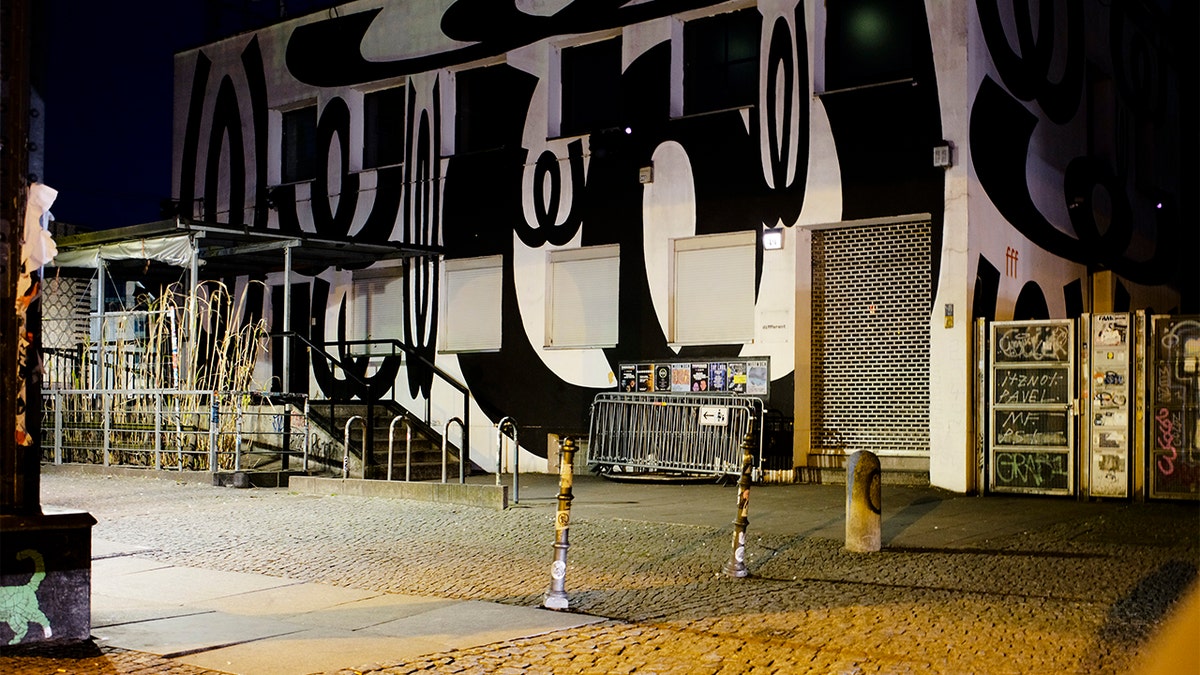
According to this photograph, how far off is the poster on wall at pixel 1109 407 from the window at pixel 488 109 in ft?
33.5

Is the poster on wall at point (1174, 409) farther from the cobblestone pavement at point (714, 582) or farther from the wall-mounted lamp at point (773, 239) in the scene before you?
the wall-mounted lamp at point (773, 239)

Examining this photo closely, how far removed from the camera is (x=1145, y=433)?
13797mm

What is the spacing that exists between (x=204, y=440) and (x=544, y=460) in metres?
5.38

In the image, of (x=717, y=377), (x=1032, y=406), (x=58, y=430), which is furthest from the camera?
(x=58, y=430)

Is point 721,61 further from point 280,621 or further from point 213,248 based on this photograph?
point 280,621

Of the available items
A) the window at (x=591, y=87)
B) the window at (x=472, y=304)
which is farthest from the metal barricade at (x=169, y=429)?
the window at (x=591, y=87)

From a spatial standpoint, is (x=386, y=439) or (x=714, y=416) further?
(x=386, y=439)

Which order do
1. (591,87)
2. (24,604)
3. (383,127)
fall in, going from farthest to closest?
(383,127) < (591,87) < (24,604)

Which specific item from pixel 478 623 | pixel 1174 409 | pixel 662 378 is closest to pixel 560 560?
pixel 478 623

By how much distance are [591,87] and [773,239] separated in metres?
4.81

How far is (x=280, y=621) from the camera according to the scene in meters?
7.35

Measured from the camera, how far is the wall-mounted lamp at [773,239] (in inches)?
663

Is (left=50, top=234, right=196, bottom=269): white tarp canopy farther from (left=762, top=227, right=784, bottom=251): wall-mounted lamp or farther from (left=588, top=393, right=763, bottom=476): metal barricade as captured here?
(left=762, top=227, right=784, bottom=251): wall-mounted lamp

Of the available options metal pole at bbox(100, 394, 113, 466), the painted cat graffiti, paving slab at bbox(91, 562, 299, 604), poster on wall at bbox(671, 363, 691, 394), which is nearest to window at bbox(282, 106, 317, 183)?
metal pole at bbox(100, 394, 113, 466)
